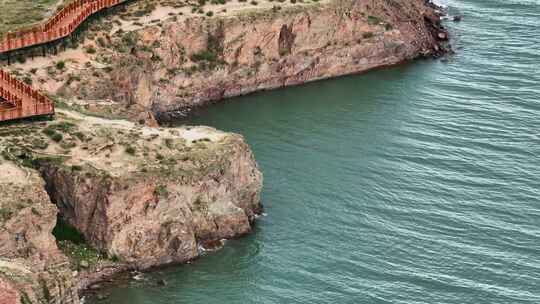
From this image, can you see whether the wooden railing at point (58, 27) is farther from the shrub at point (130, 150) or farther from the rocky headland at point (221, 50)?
the shrub at point (130, 150)

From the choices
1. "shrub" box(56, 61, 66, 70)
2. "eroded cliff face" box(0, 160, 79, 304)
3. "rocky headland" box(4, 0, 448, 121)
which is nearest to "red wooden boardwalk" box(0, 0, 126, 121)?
"rocky headland" box(4, 0, 448, 121)

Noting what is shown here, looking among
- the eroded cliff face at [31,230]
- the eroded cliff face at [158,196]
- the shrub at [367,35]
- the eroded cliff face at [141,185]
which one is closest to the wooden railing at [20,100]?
the eroded cliff face at [141,185]

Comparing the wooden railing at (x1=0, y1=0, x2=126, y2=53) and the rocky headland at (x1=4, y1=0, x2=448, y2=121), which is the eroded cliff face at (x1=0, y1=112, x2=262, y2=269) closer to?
the rocky headland at (x1=4, y1=0, x2=448, y2=121)

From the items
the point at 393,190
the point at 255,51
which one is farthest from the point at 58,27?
the point at 393,190

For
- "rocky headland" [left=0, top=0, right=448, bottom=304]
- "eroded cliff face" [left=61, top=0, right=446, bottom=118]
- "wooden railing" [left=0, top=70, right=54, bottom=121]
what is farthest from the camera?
"eroded cliff face" [left=61, top=0, right=446, bottom=118]

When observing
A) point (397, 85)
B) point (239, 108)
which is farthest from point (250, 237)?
point (397, 85)

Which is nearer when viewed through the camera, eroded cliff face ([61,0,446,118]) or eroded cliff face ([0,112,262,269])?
eroded cliff face ([0,112,262,269])

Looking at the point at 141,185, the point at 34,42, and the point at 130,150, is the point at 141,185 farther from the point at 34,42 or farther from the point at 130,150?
the point at 34,42
